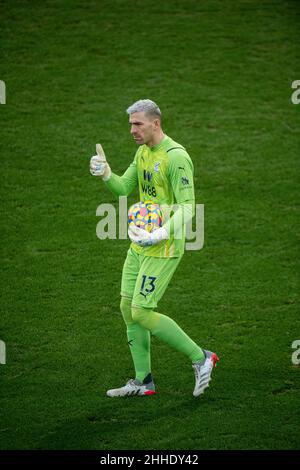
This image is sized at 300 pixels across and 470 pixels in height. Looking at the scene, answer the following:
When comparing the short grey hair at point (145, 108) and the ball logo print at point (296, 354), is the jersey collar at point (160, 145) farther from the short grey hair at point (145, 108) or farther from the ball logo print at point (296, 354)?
the ball logo print at point (296, 354)

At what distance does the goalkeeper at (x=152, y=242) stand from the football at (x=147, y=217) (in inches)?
3.8

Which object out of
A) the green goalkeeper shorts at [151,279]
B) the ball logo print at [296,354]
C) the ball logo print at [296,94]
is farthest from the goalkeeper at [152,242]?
the ball logo print at [296,94]

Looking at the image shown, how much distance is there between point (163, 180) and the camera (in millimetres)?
6078

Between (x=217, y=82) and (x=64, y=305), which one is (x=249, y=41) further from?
(x=64, y=305)

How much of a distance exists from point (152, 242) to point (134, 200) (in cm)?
404

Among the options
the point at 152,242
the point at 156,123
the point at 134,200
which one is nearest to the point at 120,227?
the point at 134,200

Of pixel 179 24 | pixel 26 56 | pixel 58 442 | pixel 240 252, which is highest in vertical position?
pixel 179 24

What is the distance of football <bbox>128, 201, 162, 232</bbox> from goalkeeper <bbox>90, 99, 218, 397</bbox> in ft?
0.32

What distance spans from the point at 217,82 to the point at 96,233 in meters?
4.41

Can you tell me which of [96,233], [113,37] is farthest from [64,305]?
[113,37]

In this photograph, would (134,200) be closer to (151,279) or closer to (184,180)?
(151,279)

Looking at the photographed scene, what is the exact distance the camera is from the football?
6.12m

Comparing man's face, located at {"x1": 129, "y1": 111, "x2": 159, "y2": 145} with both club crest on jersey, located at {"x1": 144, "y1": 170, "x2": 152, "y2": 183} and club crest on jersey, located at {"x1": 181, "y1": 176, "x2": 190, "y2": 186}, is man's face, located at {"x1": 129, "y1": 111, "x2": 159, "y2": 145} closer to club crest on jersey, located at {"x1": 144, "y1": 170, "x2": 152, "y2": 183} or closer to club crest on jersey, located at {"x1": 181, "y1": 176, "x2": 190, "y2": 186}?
club crest on jersey, located at {"x1": 144, "y1": 170, "x2": 152, "y2": 183}

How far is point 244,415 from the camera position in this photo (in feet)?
20.0
